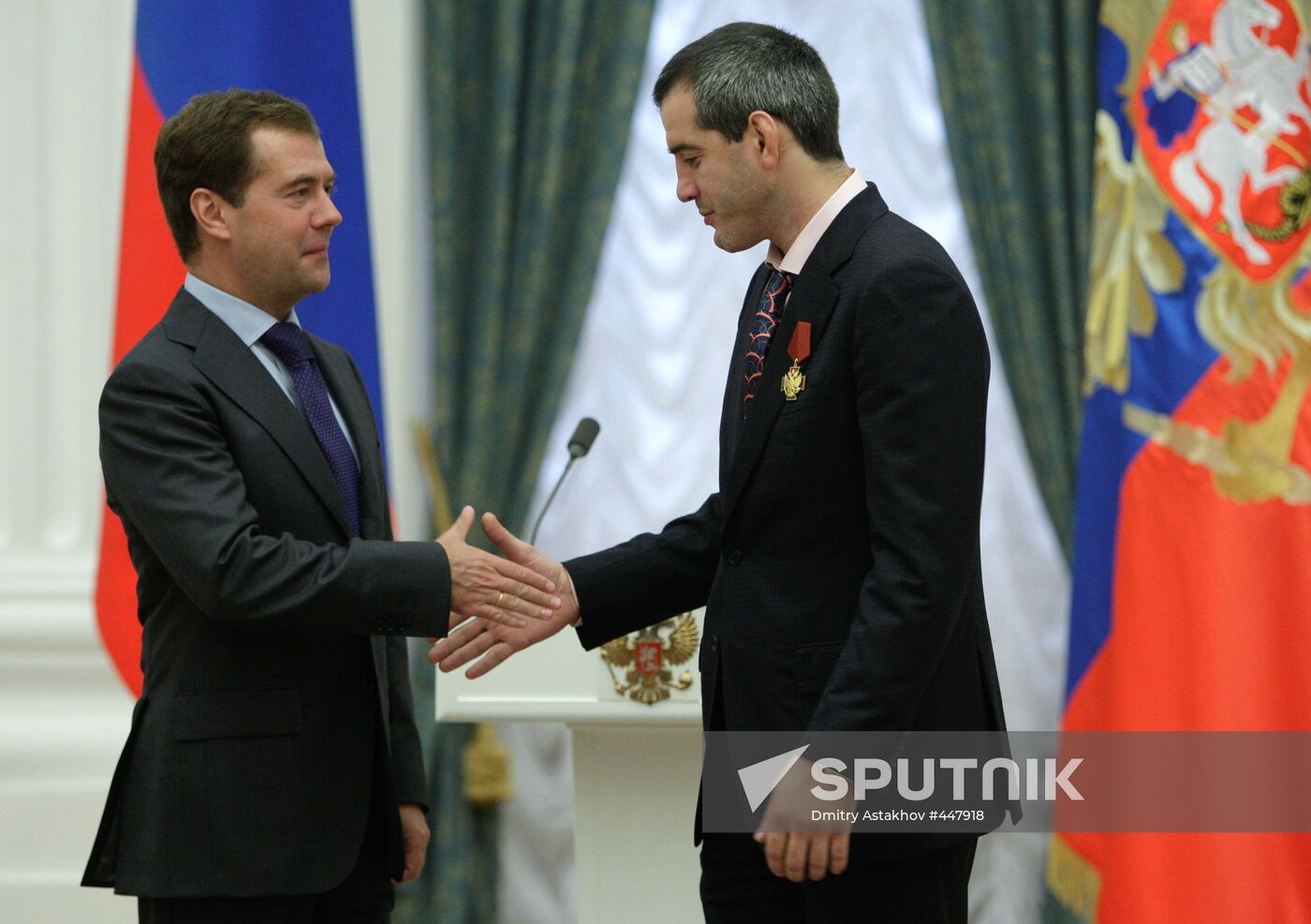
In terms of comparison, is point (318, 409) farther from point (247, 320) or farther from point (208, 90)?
point (208, 90)

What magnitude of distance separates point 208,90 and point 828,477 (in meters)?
2.61

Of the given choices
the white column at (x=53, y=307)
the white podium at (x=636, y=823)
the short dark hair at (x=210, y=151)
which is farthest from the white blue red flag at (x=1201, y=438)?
the white column at (x=53, y=307)

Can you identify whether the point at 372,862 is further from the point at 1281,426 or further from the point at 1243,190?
the point at 1243,190

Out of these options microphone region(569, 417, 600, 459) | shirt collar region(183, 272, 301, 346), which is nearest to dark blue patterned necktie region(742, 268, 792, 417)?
shirt collar region(183, 272, 301, 346)

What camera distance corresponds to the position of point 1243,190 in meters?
3.14

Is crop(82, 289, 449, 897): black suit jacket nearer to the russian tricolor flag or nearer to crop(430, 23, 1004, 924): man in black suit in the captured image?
crop(430, 23, 1004, 924): man in black suit

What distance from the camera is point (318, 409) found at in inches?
81.7

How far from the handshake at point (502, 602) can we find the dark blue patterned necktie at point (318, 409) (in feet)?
→ 0.53

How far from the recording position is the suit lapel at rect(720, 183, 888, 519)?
1.86 meters

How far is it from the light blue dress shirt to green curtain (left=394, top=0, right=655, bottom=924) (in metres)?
1.86

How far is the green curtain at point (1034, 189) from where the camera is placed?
12.6 feet

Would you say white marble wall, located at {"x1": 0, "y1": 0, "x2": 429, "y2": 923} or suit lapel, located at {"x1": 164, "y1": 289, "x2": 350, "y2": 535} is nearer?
suit lapel, located at {"x1": 164, "y1": 289, "x2": 350, "y2": 535}

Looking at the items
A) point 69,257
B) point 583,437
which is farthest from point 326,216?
point 69,257

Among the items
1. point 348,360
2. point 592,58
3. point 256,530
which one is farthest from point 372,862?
point 592,58
